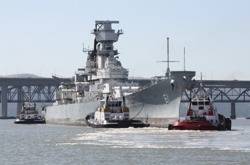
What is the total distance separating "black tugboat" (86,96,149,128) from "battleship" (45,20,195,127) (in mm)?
2989

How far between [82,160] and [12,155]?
8.56 m

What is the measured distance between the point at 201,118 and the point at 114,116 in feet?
65.8

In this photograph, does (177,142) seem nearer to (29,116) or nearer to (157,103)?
(157,103)

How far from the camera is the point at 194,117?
354ft

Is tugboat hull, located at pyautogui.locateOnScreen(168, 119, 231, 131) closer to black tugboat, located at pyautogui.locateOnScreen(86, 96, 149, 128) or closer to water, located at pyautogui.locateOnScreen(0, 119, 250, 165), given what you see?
black tugboat, located at pyautogui.locateOnScreen(86, 96, 149, 128)

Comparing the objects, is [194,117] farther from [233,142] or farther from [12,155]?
[12,155]

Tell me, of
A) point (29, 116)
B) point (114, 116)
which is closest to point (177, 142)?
point (114, 116)

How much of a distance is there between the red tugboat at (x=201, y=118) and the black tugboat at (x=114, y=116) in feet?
46.0

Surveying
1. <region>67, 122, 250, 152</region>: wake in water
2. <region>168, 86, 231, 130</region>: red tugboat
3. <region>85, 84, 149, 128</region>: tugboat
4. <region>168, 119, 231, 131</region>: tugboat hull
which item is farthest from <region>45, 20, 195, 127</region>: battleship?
<region>67, 122, 250, 152</region>: wake in water

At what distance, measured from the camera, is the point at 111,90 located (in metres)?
142

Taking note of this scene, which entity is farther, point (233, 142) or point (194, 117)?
point (194, 117)

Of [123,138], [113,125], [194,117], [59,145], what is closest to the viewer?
[59,145]

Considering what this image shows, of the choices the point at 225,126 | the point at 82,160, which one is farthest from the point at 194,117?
the point at 82,160

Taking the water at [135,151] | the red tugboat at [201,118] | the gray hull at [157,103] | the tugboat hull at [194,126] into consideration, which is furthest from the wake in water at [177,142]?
the gray hull at [157,103]
